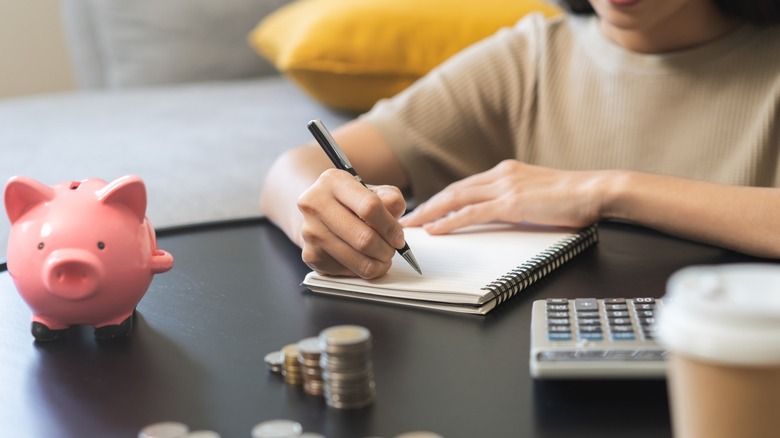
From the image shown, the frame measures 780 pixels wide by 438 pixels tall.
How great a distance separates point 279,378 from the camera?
59cm

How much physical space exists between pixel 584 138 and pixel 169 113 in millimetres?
871

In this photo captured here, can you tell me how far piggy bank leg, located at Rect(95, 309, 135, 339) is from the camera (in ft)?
2.20

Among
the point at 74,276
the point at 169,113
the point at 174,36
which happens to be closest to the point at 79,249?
the point at 74,276

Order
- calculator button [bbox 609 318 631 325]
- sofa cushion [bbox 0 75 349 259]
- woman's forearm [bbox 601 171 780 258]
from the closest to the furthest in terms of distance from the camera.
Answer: calculator button [bbox 609 318 631 325] → woman's forearm [bbox 601 171 780 258] → sofa cushion [bbox 0 75 349 259]

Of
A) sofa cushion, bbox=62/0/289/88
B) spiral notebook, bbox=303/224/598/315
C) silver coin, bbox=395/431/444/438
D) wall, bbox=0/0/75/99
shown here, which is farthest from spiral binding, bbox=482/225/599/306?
wall, bbox=0/0/75/99

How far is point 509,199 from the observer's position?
937 millimetres

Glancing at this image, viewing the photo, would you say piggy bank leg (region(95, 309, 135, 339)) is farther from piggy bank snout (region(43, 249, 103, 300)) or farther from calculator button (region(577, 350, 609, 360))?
calculator button (region(577, 350, 609, 360))

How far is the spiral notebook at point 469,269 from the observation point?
2.37 ft

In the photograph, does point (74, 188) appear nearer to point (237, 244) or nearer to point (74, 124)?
point (237, 244)

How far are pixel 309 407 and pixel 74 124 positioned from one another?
4.42 feet

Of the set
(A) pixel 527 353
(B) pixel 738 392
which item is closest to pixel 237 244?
(A) pixel 527 353

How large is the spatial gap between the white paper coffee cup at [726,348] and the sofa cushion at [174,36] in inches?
78.4

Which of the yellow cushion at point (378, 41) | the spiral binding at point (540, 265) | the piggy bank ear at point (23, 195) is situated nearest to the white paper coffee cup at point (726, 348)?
the spiral binding at point (540, 265)

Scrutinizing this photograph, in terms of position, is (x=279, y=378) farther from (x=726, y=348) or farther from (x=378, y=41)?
(x=378, y=41)
